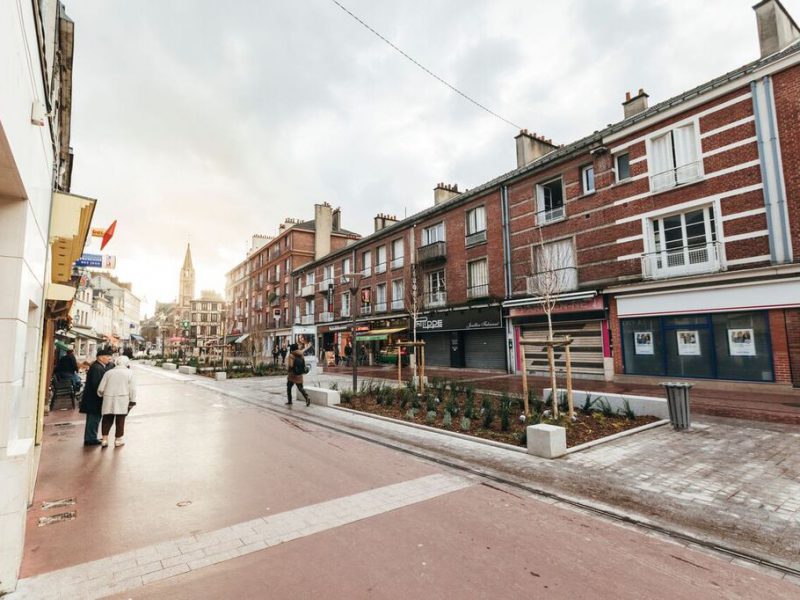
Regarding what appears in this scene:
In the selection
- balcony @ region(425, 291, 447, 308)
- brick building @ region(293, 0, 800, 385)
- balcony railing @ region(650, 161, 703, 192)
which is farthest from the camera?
balcony @ region(425, 291, 447, 308)

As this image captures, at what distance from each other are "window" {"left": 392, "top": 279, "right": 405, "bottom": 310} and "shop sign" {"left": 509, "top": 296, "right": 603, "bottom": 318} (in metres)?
9.61

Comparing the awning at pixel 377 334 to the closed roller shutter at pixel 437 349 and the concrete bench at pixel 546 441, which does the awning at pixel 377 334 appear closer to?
the closed roller shutter at pixel 437 349

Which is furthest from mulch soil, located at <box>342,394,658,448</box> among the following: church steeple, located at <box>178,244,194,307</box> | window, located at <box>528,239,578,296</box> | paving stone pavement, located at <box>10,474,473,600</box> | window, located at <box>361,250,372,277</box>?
church steeple, located at <box>178,244,194,307</box>

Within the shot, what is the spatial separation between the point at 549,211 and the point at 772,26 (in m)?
9.09

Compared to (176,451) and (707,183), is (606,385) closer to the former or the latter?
(707,183)

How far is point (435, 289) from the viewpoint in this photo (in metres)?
24.3

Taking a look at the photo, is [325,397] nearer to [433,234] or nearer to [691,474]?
[691,474]

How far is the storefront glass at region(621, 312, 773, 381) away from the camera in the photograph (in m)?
12.2

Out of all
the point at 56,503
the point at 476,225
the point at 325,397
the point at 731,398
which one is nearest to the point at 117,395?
the point at 56,503

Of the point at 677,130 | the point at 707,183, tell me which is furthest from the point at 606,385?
the point at 677,130

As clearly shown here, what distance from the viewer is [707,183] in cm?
1345

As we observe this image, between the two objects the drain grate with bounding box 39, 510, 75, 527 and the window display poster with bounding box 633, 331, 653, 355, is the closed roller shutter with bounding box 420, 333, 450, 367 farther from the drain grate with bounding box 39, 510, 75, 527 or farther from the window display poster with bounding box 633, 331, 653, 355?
the drain grate with bounding box 39, 510, 75, 527

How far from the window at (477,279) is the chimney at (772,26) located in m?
13.0

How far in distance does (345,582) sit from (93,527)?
2.76m
